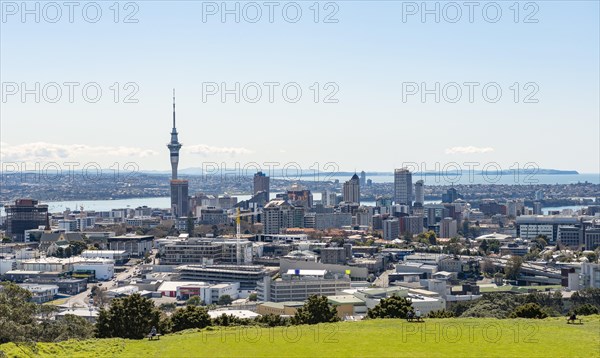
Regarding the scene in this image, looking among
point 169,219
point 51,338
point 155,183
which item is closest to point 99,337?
point 51,338

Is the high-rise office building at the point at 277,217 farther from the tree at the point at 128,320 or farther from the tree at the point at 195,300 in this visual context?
the tree at the point at 128,320

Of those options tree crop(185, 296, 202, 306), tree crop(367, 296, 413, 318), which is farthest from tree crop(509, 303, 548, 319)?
tree crop(185, 296, 202, 306)

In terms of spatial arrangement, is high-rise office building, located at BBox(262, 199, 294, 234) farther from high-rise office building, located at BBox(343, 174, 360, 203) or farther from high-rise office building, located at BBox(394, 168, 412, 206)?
high-rise office building, located at BBox(394, 168, 412, 206)

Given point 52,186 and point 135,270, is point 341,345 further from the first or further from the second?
point 52,186

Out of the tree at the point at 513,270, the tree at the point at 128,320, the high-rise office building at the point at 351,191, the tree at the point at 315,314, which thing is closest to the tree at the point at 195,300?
the tree at the point at 513,270

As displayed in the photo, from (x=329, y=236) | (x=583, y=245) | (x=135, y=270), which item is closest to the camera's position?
(x=135, y=270)

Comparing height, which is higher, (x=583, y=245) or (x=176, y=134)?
(x=176, y=134)

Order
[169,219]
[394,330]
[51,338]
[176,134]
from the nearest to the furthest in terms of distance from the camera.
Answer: [394,330]
[51,338]
[169,219]
[176,134]

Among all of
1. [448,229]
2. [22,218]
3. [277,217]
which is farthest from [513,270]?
[22,218]
